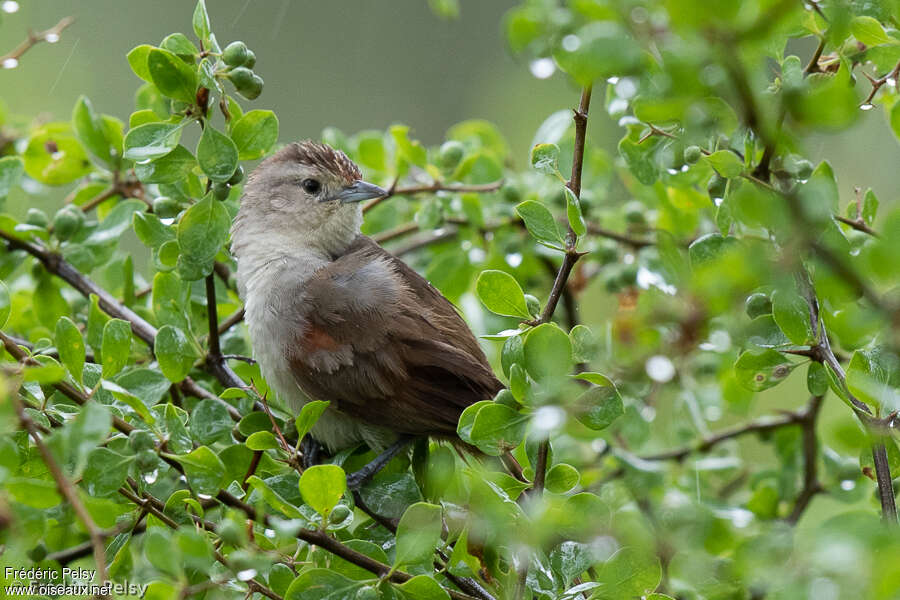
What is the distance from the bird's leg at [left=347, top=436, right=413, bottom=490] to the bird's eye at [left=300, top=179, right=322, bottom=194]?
4.11 feet

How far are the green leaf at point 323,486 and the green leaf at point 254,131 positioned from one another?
906mm

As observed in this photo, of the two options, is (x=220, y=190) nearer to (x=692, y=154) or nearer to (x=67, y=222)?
(x=67, y=222)

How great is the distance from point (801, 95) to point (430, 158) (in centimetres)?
233

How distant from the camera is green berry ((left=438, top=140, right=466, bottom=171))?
3057 millimetres

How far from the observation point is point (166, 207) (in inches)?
96.9

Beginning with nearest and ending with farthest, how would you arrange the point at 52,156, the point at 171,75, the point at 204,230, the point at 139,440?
1. the point at 139,440
2. the point at 171,75
3. the point at 204,230
4. the point at 52,156

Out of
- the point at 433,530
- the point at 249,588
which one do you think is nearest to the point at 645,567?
the point at 433,530

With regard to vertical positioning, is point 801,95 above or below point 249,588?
above

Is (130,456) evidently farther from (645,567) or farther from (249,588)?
(645,567)

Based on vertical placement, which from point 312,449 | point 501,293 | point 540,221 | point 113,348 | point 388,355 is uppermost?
point 540,221

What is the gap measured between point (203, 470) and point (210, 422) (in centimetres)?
41

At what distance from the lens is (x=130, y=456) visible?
174 centimetres

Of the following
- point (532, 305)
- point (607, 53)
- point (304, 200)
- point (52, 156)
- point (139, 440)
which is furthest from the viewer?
point (304, 200)

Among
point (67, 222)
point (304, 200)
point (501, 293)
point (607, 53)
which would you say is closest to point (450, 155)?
point (304, 200)
